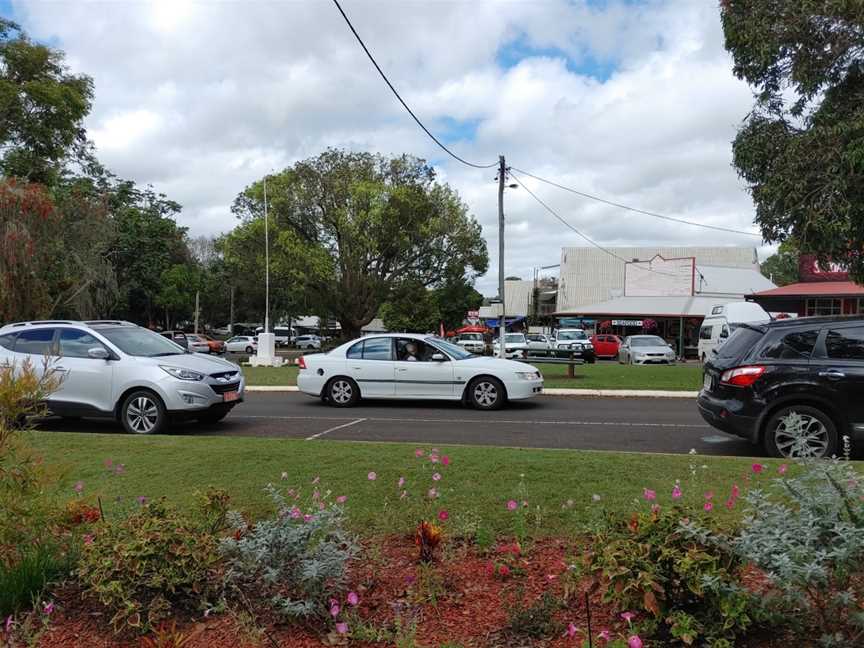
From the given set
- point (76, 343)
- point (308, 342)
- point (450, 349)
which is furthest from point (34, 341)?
point (308, 342)

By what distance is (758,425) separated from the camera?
7.91 metres

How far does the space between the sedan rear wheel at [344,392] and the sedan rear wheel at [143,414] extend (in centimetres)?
407

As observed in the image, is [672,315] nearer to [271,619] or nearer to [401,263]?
[401,263]

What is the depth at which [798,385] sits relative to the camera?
7848 mm

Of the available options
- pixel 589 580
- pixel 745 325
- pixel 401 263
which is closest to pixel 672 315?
A: pixel 401 263

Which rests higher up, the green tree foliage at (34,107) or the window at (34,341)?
the green tree foliage at (34,107)

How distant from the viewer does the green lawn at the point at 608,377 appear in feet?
60.2

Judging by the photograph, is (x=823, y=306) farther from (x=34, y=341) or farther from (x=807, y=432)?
(x=34, y=341)

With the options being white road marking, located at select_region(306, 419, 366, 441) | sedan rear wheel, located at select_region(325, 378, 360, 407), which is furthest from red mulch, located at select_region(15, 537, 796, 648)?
sedan rear wheel, located at select_region(325, 378, 360, 407)

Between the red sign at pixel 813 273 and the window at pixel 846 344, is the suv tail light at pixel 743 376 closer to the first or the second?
the window at pixel 846 344

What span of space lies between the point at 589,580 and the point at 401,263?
34.4 metres

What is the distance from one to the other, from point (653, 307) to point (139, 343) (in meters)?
36.9

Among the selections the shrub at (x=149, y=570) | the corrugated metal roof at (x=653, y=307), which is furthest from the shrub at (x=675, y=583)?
the corrugated metal roof at (x=653, y=307)

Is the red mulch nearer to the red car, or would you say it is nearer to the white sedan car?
the white sedan car
